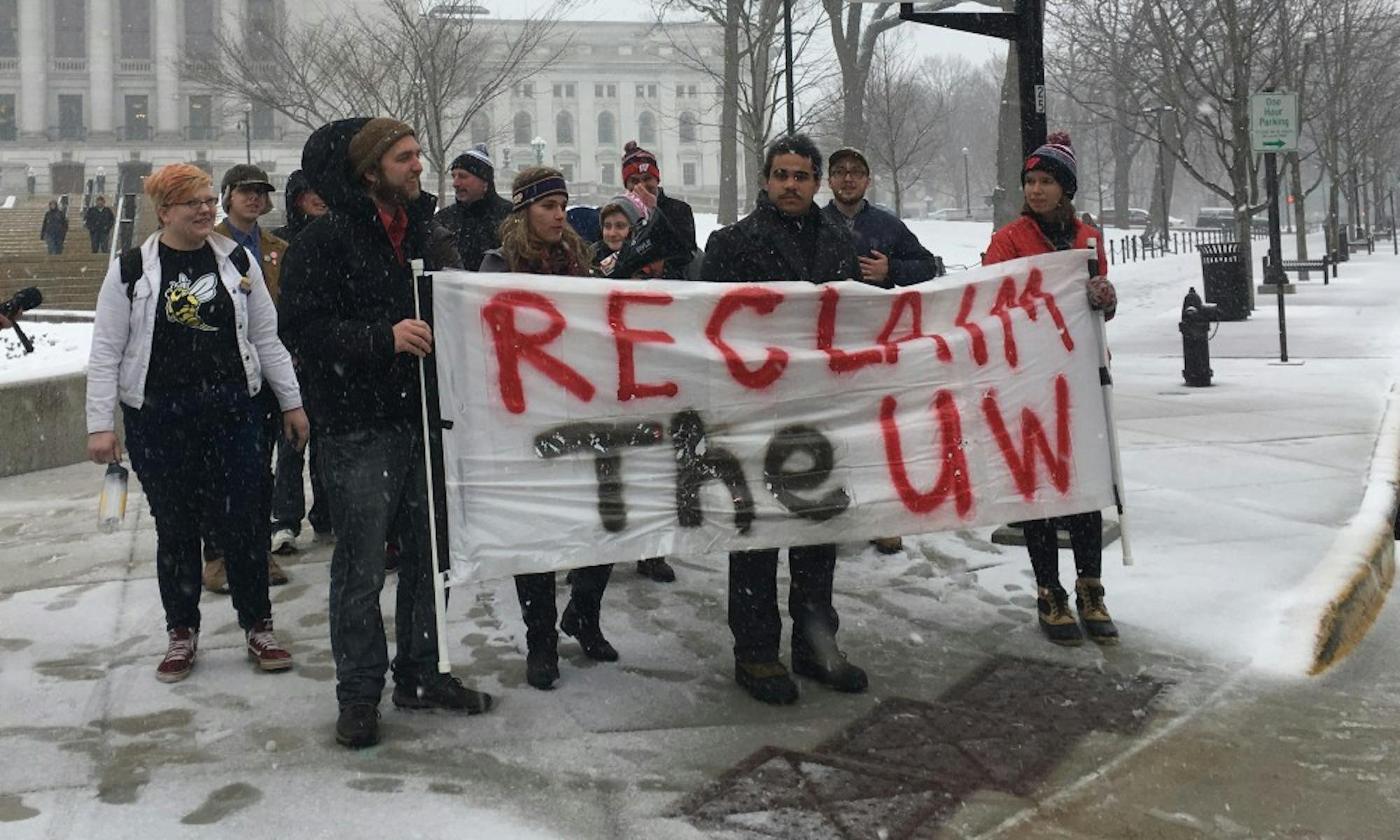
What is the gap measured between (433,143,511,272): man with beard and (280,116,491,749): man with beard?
76.2 inches

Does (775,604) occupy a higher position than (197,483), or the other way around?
(197,483)

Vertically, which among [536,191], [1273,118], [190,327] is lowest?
[190,327]

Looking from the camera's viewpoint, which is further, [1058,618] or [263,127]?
[263,127]

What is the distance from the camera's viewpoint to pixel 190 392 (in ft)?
15.9

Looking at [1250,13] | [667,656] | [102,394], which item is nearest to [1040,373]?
[667,656]

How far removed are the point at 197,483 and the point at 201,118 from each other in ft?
283

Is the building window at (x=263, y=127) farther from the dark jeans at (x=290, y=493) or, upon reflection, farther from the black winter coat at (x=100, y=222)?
the dark jeans at (x=290, y=493)

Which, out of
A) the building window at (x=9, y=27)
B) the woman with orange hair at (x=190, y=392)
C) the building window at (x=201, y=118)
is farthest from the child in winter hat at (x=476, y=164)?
the building window at (x=9, y=27)

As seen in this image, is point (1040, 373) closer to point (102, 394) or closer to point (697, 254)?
point (697, 254)

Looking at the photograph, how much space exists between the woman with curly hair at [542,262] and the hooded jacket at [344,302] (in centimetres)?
59

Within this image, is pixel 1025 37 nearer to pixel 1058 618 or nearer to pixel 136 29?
pixel 1058 618

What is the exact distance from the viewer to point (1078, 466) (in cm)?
541

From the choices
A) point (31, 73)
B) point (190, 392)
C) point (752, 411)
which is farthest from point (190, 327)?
point (31, 73)

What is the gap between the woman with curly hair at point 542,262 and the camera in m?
4.82
